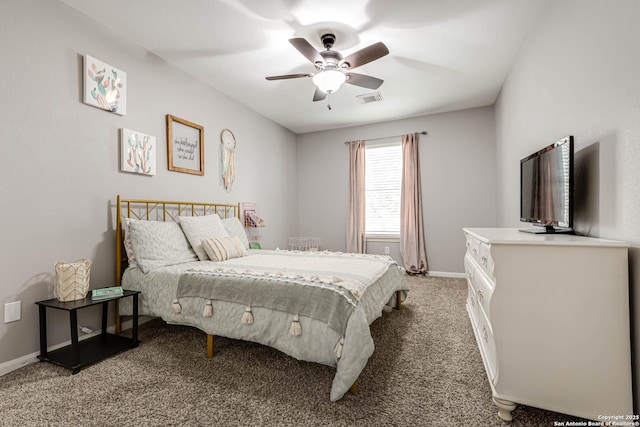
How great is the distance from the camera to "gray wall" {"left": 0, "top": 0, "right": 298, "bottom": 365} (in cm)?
196

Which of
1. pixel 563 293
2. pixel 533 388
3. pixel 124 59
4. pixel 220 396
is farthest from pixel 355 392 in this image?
pixel 124 59

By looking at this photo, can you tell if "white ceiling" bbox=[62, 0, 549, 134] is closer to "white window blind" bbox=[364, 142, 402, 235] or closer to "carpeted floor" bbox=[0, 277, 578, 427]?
"white window blind" bbox=[364, 142, 402, 235]

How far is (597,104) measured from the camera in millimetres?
1563

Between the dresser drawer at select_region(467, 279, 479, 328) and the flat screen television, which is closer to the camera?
the flat screen television

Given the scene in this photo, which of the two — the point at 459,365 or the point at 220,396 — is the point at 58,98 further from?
the point at 459,365

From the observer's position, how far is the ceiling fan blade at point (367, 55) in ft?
7.64

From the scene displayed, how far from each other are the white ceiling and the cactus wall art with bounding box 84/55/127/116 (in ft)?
1.21

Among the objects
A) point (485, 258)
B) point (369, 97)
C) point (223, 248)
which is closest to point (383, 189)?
point (369, 97)

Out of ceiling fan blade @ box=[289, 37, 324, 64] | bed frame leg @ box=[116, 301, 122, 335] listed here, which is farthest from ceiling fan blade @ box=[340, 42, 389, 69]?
bed frame leg @ box=[116, 301, 122, 335]

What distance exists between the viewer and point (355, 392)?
165 centimetres

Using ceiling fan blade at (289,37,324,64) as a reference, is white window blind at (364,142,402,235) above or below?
below

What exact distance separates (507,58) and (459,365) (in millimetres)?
2998

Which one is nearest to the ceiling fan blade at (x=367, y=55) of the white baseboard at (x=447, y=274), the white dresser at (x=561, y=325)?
the white dresser at (x=561, y=325)

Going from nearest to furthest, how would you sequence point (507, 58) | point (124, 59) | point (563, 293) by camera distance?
1. point (563, 293)
2. point (124, 59)
3. point (507, 58)
